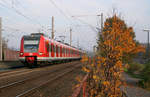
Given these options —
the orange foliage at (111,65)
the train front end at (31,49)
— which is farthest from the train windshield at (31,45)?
the orange foliage at (111,65)

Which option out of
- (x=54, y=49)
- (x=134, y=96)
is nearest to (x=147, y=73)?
(x=134, y=96)

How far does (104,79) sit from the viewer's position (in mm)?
5012

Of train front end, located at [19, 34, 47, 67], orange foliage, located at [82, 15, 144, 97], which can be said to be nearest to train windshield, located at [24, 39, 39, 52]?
train front end, located at [19, 34, 47, 67]

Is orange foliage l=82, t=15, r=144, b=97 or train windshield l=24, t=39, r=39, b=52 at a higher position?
train windshield l=24, t=39, r=39, b=52

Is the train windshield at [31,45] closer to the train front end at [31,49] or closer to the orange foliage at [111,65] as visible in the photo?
the train front end at [31,49]

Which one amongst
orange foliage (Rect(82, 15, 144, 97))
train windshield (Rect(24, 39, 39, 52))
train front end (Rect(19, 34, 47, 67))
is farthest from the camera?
train windshield (Rect(24, 39, 39, 52))

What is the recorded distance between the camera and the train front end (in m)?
18.0

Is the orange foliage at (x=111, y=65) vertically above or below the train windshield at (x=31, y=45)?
below

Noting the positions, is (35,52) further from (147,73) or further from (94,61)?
(94,61)

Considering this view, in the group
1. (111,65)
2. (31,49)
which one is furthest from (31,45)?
(111,65)

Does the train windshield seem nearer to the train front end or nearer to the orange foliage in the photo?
the train front end

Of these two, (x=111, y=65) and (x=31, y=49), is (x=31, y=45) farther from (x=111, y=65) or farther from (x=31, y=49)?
(x=111, y=65)

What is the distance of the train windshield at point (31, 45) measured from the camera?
18.2 m

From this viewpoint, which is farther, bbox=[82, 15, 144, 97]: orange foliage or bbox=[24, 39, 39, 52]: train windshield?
bbox=[24, 39, 39, 52]: train windshield
